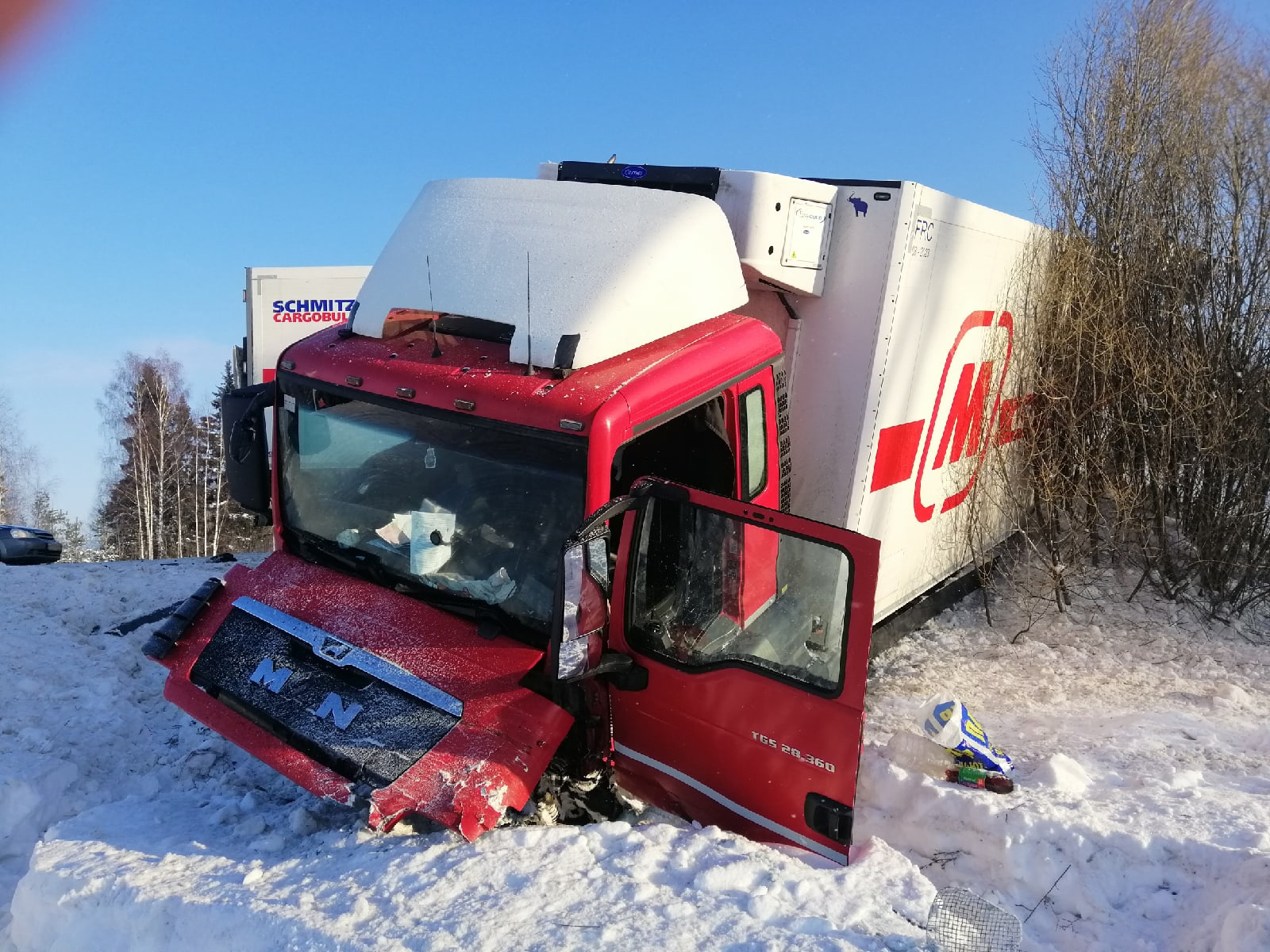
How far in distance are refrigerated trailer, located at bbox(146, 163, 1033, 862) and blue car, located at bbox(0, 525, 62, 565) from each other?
8.54 meters

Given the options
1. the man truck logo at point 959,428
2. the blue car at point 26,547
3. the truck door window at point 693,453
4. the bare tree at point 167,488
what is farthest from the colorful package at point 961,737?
the bare tree at point 167,488

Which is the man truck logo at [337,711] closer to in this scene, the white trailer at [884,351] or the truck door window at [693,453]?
the truck door window at [693,453]

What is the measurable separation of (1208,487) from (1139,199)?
2628 mm

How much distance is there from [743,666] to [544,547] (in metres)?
0.92

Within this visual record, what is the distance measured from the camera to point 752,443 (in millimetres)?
4746

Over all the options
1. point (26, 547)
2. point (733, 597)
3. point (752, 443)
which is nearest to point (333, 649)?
point (733, 597)

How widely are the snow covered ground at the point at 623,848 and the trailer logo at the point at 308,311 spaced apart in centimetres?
467

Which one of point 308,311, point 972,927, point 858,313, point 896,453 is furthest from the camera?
point 308,311

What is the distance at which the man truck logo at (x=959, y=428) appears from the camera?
6.16 metres

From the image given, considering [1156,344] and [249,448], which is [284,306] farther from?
[1156,344]

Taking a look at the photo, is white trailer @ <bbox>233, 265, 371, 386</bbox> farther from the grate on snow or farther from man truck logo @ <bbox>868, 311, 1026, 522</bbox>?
the grate on snow

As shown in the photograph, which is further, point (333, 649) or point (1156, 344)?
point (1156, 344)

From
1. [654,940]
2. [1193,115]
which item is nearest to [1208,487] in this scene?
[1193,115]

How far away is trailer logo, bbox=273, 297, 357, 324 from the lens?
1093 cm
